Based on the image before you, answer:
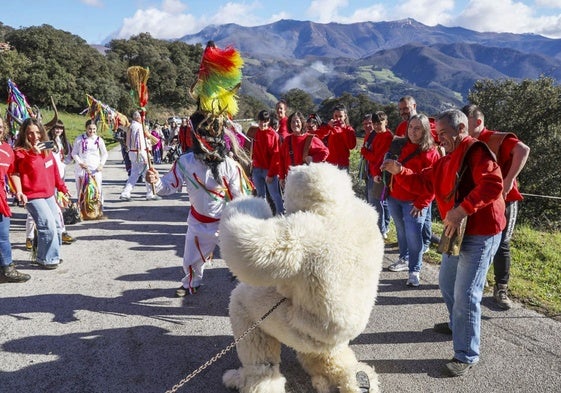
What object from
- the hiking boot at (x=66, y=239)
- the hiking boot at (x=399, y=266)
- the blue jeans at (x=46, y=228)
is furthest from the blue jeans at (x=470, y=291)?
the hiking boot at (x=66, y=239)

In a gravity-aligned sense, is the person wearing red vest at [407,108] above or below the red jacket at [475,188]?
above

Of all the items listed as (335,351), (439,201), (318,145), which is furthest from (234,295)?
(318,145)

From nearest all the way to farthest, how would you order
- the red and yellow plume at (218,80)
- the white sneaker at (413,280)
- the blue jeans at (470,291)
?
the blue jeans at (470,291)
the red and yellow plume at (218,80)
the white sneaker at (413,280)

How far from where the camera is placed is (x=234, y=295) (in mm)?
2930

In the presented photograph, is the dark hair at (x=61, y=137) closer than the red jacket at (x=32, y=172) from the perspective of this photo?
No

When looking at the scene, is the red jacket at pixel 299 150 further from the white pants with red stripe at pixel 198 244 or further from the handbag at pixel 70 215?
the handbag at pixel 70 215

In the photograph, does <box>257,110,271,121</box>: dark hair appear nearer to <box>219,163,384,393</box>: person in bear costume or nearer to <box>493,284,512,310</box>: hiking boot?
<box>493,284,512,310</box>: hiking boot

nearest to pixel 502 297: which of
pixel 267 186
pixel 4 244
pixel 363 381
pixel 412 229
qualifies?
pixel 412 229

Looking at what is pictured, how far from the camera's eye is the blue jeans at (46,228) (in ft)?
16.8

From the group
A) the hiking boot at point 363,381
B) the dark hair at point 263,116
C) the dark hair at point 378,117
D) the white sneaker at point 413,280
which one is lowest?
the hiking boot at point 363,381

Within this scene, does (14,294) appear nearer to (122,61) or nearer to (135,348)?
(135,348)

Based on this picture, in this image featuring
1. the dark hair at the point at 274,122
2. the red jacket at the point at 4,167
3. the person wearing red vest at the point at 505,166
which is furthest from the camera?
the dark hair at the point at 274,122

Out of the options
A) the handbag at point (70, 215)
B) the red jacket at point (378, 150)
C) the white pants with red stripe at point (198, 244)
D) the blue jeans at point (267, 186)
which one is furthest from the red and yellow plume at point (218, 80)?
the handbag at point (70, 215)

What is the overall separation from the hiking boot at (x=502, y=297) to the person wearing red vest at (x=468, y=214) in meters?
1.34
